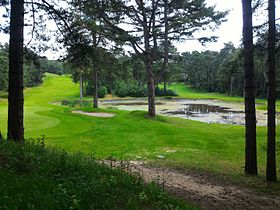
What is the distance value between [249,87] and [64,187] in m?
6.74

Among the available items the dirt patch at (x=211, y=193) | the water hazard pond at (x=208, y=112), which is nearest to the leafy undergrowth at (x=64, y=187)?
the dirt patch at (x=211, y=193)

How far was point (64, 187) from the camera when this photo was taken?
4.24m

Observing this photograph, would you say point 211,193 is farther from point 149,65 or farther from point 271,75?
point 149,65

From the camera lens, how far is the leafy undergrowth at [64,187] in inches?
143

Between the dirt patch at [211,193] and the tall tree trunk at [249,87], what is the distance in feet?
5.62

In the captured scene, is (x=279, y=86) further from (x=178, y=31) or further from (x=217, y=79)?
(x=178, y=31)

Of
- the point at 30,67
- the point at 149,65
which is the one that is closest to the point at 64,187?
the point at 149,65

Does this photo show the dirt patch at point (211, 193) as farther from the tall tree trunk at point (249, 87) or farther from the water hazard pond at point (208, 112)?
the water hazard pond at point (208, 112)

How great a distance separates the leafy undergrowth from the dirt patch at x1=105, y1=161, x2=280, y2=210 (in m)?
1.00

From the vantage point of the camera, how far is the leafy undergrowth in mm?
3641

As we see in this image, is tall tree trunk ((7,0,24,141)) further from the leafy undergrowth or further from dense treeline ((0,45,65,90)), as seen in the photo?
the leafy undergrowth

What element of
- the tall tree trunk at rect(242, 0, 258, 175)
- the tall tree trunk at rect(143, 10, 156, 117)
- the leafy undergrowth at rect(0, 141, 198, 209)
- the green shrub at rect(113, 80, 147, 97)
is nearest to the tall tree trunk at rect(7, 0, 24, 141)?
the leafy undergrowth at rect(0, 141, 198, 209)

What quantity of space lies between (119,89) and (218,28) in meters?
45.3

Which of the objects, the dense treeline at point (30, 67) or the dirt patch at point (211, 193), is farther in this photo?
the dense treeline at point (30, 67)
